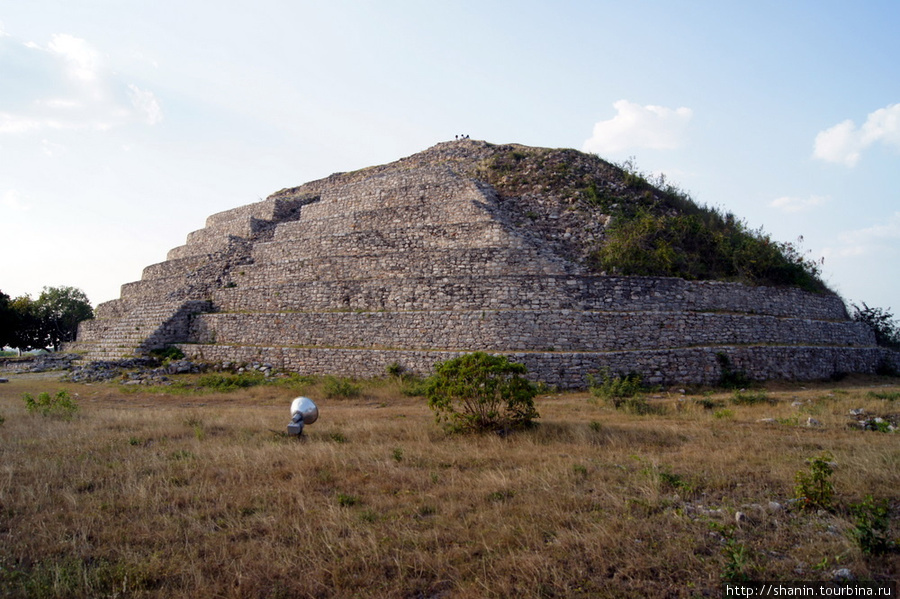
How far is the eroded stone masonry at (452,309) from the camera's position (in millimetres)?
16125

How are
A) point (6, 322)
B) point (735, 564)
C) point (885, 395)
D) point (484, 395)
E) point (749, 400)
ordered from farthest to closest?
point (6, 322)
point (885, 395)
point (749, 400)
point (484, 395)
point (735, 564)

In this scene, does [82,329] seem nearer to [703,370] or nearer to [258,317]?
[258,317]

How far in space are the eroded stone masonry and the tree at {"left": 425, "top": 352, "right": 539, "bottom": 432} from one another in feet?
18.1

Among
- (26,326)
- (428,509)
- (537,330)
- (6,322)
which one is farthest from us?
(26,326)

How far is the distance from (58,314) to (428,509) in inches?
1631

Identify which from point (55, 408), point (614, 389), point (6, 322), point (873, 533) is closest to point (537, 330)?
point (614, 389)

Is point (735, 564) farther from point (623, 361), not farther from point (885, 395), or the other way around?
point (885, 395)

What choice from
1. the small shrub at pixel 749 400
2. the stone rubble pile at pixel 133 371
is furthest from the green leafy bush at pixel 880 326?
the stone rubble pile at pixel 133 371

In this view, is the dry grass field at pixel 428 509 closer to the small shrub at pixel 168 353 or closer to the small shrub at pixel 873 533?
the small shrub at pixel 873 533

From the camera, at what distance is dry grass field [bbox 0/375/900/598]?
388 cm

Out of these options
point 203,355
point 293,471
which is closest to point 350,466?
point 293,471

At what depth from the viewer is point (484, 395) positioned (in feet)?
31.1

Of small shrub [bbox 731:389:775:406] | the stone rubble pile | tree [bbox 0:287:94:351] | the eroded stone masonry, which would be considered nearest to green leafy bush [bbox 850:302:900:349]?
the eroded stone masonry

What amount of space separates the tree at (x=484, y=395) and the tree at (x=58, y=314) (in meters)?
37.5
